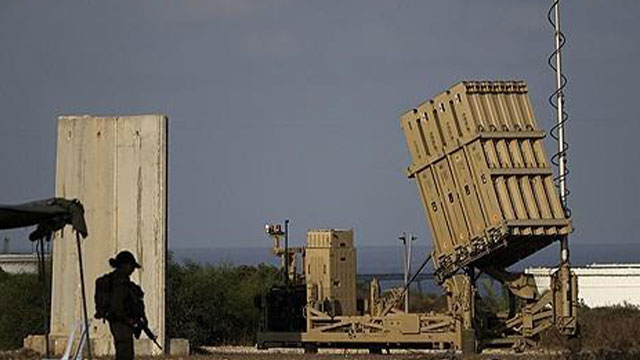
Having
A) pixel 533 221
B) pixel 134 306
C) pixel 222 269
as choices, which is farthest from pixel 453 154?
pixel 222 269

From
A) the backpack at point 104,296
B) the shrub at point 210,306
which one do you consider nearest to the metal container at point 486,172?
the shrub at point 210,306

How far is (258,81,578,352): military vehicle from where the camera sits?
2638cm

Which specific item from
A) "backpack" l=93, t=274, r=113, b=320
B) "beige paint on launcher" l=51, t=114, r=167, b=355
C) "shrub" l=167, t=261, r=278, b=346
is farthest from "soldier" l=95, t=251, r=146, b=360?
"shrub" l=167, t=261, r=278, b=346

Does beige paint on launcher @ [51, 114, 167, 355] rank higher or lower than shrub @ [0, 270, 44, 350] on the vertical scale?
higher

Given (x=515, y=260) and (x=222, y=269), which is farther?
(x=222, y=269)

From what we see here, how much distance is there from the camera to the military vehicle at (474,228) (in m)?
26.4

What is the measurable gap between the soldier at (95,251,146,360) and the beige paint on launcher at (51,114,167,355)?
28.4ft

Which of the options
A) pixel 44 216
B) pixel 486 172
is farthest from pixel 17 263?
pixel 44 216

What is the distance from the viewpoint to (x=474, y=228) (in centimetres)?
2672

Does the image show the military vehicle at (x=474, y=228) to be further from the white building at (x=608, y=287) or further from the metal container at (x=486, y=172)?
the white building at (x=608, y=287)

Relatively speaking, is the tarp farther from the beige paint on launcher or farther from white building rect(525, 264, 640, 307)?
white building rect(525, 264, 640, 307)

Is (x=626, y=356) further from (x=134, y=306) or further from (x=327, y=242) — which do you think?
(x=327, y=242)

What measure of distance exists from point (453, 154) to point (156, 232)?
19.2 ft

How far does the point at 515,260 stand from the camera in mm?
28406
